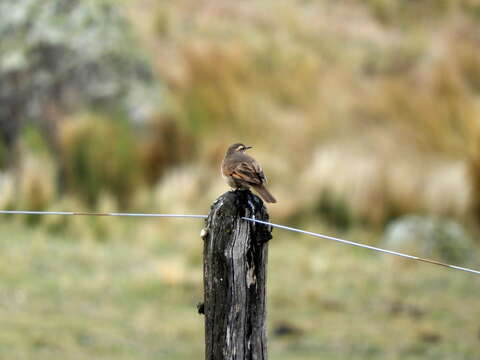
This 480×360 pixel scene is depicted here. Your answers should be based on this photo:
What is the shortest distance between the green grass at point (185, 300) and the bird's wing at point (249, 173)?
3.77 meters

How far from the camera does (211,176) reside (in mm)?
12852

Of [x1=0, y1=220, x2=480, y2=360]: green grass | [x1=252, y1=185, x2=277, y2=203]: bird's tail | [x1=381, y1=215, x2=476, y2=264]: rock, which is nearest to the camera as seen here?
[x1=252, y1=185, x2=277, y2=203]: bird's tail


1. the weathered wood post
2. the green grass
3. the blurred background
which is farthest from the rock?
the weathered wood post

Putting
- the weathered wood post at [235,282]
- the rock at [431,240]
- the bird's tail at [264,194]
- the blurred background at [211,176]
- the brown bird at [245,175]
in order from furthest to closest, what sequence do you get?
the rock at [431,240] → the blurred background at [211,176] → the brown bird at [245,175] → the bird's tail at [264,194] → the weathered wood post at [235,282]

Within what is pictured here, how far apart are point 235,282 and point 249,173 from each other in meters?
0.92

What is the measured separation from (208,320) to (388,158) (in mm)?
10254

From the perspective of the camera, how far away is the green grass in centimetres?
831

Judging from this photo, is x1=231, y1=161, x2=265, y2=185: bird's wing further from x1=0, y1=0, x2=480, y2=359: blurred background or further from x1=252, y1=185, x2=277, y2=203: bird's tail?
x1=0, y1=0, x2=480, y2=359: blurred background

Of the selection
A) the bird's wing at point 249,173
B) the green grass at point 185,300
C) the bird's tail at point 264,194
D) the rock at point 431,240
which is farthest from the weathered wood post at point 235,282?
the rock at point 431,240

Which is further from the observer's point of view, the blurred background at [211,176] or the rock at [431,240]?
the rock at [431,240]

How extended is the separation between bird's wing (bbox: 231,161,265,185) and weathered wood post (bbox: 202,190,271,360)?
0.73 m

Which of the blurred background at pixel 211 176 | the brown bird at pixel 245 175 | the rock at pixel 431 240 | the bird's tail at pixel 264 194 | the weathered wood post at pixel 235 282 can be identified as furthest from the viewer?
the rock at pixel 431 240

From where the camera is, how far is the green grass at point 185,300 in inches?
327

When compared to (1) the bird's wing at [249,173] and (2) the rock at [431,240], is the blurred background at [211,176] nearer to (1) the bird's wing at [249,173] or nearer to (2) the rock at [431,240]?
(2) the rock at [431,240]
